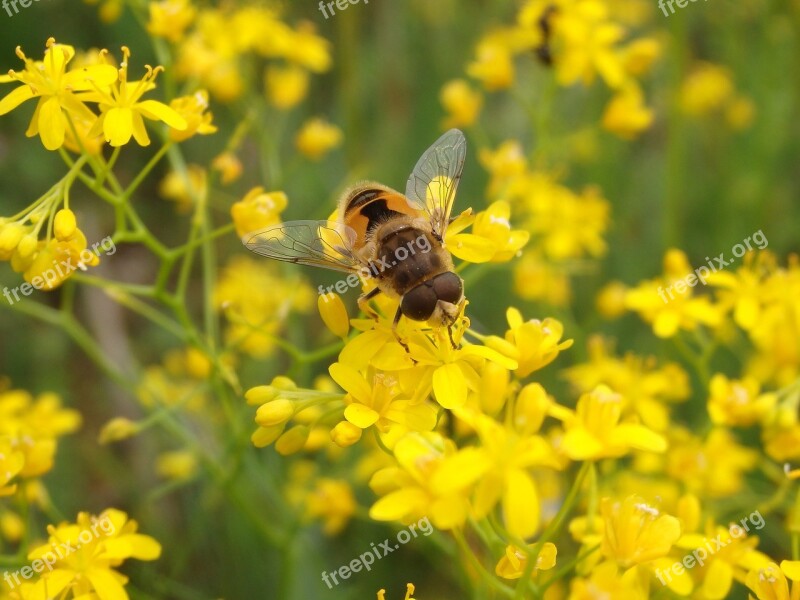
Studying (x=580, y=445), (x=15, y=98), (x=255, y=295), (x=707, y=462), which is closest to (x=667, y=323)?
(x=707, y=462)

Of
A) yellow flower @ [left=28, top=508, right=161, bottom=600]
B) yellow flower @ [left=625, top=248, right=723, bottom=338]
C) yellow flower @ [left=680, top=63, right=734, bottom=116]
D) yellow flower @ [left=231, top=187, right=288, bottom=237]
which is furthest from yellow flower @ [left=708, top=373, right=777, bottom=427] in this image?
yellow flower @ [left=680, top=63, right=734, bottom=116]

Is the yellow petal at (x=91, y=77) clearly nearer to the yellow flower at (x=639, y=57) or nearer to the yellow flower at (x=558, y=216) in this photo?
the yellow flower at (x=558, y=216)

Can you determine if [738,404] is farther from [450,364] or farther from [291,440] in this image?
[291,440]

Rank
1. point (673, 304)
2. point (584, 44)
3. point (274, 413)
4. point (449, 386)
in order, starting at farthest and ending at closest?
point (584, 44) → point (673, 304) → point (274, 413) → point (449, 386)

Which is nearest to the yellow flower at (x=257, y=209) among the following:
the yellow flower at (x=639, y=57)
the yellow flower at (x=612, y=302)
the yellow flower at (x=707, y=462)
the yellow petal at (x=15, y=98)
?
the yellow petal at (x=15, y=98)

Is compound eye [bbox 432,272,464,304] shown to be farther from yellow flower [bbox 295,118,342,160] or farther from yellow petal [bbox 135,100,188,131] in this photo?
yellow flower [bbox 295,118,342,160]

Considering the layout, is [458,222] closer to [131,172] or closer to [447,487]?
[447,487]

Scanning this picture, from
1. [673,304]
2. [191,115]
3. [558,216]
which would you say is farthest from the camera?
[558,216]

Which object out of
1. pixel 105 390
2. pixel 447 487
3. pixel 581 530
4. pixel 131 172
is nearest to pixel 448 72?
pixel 131 172

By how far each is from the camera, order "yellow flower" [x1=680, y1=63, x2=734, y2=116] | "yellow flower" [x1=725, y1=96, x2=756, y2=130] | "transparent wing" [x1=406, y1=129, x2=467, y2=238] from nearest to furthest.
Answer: "transparent wing" [x1=406, y1=129, x2=467, y2=238] < "yellow flower" [x1=725, y1=96, x2=756, y2=130] < "yellow flower" [x1=680, y1=63, x2=734, y2=116]
